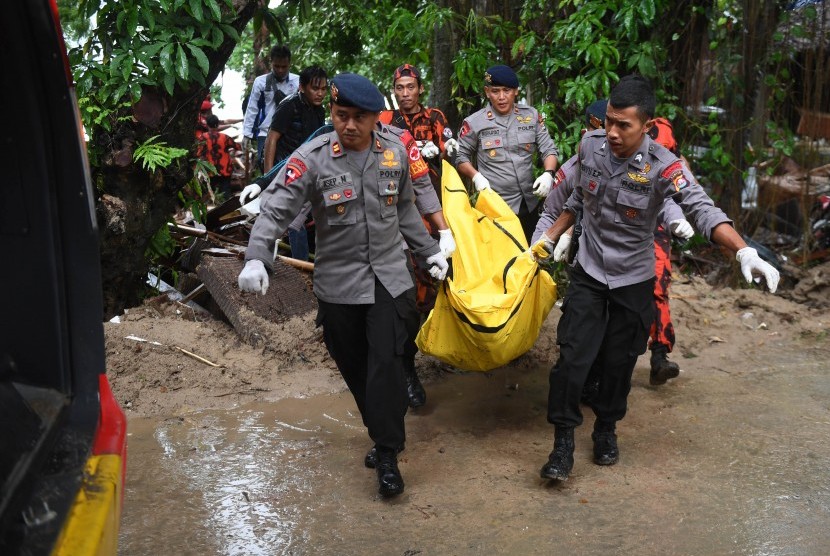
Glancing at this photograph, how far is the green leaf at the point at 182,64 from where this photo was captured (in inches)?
209

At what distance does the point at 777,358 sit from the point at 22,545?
5255mm

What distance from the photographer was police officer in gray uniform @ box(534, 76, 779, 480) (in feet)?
12.9

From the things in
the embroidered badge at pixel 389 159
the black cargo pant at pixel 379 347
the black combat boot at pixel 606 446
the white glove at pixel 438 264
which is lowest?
the black combat boot at pixel 606 446

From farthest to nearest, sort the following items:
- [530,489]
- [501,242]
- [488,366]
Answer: [501,242] < [488,366] < [530,489]

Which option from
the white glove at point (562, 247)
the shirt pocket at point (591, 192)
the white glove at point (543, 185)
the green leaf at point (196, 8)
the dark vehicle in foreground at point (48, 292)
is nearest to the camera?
the dark vehicle in foreground at point (48, 292)

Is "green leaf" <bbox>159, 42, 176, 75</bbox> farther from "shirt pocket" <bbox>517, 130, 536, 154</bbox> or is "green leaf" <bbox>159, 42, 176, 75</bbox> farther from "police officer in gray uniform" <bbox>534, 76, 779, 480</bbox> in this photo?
"police officer in gray uniform" <bbox>534, 76, 779, 480</bbox>

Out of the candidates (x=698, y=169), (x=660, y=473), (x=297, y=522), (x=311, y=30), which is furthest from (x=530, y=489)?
(x=311, y=30)

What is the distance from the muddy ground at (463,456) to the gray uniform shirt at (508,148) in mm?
988

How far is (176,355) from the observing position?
5.53 m

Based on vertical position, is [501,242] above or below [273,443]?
above

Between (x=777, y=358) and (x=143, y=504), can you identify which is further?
(x=777, y=358)

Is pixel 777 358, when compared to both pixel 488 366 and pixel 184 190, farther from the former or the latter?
pixel 184 190

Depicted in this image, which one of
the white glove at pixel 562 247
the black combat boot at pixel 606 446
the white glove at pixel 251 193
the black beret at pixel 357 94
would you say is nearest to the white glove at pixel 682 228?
the white glove at pixel 562 247

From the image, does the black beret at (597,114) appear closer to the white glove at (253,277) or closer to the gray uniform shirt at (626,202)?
the gray uniform shirt at (626,202)
